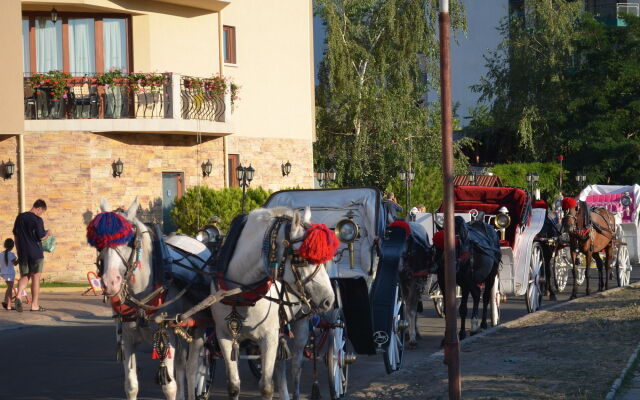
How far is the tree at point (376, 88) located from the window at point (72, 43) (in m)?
15.3

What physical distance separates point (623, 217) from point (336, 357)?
15.7 metres

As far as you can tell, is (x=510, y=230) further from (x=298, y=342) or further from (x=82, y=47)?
(x=82, y=47)

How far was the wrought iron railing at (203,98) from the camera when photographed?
27.0 metres

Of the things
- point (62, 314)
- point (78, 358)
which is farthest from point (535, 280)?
point (62, 314)

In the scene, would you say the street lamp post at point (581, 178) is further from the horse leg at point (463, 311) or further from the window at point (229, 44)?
the horse leg at point (463, 311)

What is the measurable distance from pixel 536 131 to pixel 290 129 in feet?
75.2

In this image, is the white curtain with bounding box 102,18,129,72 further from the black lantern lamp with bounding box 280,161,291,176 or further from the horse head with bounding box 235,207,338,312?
the horse head with bounding box 235,207,338,312

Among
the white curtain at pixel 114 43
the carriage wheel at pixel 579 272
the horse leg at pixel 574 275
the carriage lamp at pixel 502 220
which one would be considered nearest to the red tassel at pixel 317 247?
the carriage lamp at pixel 502 220

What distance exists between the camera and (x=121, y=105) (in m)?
26.1

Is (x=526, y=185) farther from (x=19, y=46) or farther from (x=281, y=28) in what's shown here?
(x=19, y=46)

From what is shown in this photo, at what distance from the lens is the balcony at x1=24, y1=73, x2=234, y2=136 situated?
25.3 meters

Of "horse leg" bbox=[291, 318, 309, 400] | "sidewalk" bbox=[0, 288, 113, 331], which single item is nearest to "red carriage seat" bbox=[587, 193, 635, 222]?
"sidewalk" bbox=[0, 288, 113, 331]

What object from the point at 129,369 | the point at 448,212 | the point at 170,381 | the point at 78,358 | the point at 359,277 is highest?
the point at 448,212

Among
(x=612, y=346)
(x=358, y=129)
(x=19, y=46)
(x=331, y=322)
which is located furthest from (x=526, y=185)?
(x=331, y=322)
